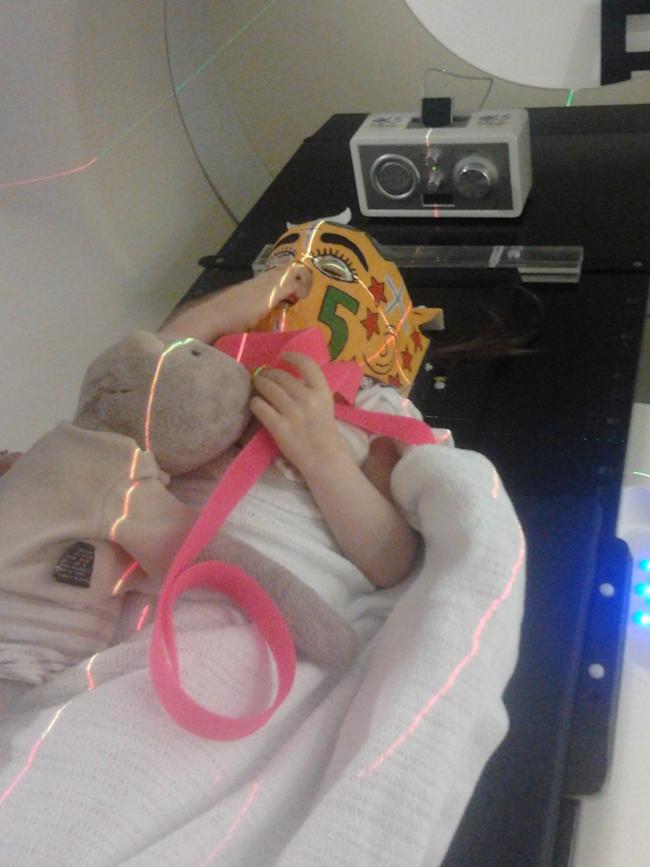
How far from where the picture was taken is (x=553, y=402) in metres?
0.90

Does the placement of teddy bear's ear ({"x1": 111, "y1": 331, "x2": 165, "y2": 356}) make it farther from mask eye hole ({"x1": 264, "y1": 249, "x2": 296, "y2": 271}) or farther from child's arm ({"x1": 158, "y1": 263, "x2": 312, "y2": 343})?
mask eye hole ({"x1": 264, "y1": 249, "x2": 296, "y2": 271})

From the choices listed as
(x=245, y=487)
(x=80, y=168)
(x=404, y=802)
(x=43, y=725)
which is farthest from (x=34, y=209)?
(x=404, y=802)

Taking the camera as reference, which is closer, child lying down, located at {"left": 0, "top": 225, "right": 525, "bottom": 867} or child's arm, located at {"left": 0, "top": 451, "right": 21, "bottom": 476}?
child lying down, located at {"left": 0, "top": 225, "right": 525, "bottom": 867}

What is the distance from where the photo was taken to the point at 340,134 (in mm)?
1382

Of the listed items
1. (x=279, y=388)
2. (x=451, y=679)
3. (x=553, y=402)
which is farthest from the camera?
(x=553, y=402)

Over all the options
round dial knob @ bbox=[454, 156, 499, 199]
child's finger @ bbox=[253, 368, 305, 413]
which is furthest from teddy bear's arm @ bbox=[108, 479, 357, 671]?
round dial knob @ bbox=[454, 156, 499, 199]

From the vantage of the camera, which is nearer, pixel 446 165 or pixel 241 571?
pixel 241 571

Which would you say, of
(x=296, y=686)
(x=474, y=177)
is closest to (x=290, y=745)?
(x=296, y=686)

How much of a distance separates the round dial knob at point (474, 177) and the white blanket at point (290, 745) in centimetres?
66

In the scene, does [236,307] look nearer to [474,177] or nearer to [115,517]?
[115,517]

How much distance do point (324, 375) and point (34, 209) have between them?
1.52 feet

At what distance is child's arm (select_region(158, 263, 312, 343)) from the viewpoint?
71 cm

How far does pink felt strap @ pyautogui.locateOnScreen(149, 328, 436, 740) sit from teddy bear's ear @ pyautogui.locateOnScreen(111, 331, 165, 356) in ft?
0.32

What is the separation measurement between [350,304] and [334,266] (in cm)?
5
